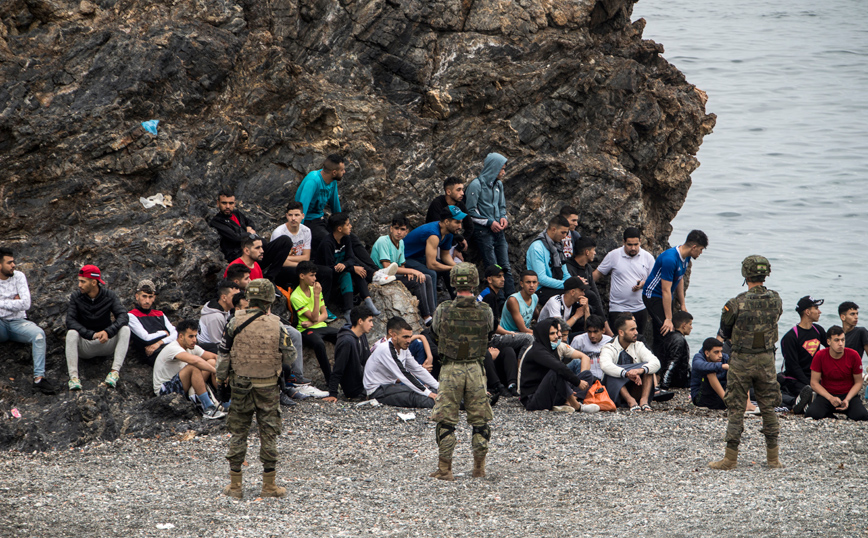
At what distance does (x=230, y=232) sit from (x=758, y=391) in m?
7.13

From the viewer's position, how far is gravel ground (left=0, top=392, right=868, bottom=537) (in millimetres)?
6688

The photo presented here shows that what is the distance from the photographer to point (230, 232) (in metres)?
11.4

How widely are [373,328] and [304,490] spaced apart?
4.80 metres

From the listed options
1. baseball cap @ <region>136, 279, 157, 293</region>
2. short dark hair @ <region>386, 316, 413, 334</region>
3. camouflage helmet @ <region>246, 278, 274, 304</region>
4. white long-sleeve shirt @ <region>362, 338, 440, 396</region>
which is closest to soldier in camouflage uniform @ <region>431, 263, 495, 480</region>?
camouflage helmet @ <region>246, 278, 274, 304</region>

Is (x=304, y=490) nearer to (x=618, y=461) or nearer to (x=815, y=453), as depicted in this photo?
(x=618, y=461)

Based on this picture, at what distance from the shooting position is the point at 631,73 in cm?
1581

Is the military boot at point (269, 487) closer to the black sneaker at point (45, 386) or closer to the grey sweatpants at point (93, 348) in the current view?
the grey sweatpants at point (93, 348)

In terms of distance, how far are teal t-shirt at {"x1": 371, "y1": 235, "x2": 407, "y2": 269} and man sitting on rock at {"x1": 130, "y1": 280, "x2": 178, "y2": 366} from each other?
11.4 ft

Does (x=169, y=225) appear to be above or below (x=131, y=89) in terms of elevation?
below

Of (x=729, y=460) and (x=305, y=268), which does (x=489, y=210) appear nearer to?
(x=305, y=268)

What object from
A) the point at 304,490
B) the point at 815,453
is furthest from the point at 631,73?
the point at 304,490

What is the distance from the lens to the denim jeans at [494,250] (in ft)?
43.3

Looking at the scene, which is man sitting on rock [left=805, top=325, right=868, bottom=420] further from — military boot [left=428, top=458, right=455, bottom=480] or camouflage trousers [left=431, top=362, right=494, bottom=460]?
military boot [left=428, top=458, right=455, bottom=480]

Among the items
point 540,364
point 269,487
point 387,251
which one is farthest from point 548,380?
point 269,487
